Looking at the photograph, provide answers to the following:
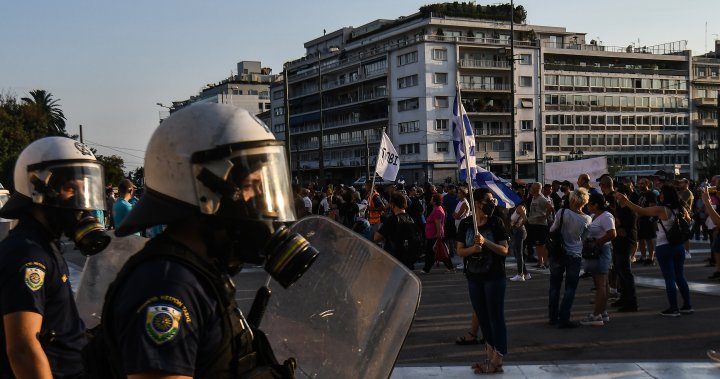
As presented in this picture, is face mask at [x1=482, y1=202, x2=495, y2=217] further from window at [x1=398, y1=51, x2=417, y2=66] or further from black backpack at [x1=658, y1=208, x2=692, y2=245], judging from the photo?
window at [x1=398, y1=51, x2=417, y2=66]

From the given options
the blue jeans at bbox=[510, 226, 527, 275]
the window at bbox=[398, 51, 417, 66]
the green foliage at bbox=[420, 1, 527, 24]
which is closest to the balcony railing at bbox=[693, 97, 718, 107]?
the green foliage at bbox=[420, 1, 527, 24]

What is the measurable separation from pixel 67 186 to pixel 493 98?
225 ft

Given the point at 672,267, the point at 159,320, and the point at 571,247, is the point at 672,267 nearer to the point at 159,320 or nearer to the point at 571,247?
the point at 571,247

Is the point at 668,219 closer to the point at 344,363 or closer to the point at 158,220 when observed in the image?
the point at 344,363

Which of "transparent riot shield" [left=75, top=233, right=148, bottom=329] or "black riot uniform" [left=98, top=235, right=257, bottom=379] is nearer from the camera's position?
"black riot uniform" [left=98, top=235, right=257, bottom=379]

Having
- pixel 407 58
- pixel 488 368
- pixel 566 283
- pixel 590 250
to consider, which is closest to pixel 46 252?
pixel 488 368

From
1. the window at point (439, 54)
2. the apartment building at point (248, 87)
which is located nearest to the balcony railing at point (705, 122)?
the window at point (439, 54)

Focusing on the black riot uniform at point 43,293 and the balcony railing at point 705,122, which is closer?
the black riot uniform at point 43,293

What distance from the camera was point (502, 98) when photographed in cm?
6956

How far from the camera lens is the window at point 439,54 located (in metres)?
66.7

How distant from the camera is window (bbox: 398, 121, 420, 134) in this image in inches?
2655

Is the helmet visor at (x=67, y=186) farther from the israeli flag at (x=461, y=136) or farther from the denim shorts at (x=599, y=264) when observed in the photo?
the denim shorts at (x=599, y=264)

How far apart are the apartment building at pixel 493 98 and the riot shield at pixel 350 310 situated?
62.3m

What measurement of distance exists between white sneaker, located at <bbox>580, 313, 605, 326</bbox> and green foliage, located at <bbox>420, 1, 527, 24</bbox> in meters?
64.4
